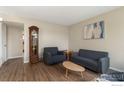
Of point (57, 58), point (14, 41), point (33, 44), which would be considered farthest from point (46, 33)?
point (14, 41)

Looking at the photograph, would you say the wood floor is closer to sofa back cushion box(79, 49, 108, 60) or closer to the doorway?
sofa back cushion box(79, 49, 108, 60)

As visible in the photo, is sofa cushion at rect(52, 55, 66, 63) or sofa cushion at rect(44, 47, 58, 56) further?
sofa cushion at rect(44, 47, 58, 56)

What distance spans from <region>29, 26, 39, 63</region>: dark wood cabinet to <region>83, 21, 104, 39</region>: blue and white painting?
255cm

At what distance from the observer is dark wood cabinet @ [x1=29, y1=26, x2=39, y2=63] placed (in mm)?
4988

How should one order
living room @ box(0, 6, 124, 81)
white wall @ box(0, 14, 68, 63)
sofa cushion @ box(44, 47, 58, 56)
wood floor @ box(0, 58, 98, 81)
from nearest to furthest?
1. wood floor @ box(0, 58, 98, 81)
2. living room @ box(0, 6, 124, 81)
3. white wall @ box(0, 14, 68, 63)
4. sofa cushion @ box(44, 47, 58, 56)

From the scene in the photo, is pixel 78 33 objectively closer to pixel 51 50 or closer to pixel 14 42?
pixel 51 50

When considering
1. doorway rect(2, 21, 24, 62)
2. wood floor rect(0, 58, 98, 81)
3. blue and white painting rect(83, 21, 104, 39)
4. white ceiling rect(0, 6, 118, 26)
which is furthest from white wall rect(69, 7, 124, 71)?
doorway rect(2, 21, 24, 62)

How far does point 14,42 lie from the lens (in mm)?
6309

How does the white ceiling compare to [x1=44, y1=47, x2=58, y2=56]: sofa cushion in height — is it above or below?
above

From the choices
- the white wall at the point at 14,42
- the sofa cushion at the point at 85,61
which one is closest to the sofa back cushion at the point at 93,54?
the sofa cushion at the point at 85,61

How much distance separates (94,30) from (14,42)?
488 cm

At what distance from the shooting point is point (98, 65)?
3408mm
